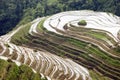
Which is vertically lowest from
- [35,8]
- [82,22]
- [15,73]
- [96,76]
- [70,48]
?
[35,8]

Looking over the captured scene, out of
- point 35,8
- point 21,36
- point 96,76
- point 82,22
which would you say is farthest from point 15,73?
point 35,8

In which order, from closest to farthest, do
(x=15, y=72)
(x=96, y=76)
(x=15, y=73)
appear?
(x=15, y=73) → (x=15, y=72) → (x=96, y=76)

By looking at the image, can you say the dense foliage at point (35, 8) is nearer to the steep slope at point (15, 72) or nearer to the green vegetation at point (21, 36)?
the green vegetation at point (21, 36)

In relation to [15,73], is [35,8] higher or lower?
lower

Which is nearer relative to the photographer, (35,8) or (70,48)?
(70,48)

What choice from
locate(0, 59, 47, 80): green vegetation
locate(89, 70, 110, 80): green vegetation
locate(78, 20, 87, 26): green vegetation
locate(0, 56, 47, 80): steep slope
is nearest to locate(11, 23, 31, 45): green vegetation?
locate(78, 20, 87, 26): green vegetation

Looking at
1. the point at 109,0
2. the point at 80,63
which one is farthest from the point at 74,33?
the point at 109,0

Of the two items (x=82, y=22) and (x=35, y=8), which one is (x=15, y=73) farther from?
(x=35, y=8)
